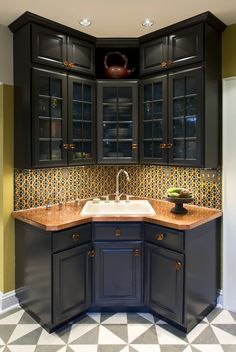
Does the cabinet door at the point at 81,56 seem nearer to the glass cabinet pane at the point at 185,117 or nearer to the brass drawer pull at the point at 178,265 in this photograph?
the glass cabinet pane at the point at 185,117

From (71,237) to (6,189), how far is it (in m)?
0.79

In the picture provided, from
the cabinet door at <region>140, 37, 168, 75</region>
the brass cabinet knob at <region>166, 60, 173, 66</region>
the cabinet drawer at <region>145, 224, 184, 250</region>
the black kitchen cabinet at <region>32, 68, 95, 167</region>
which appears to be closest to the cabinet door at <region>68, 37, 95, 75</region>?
the black kitchen cabinet at <region>32, 68, 95, 167</region>

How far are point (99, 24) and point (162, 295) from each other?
8.00ft

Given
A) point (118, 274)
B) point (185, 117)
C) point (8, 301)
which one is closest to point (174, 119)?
point (185, 117)

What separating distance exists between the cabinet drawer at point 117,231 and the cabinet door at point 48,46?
4.93 feet

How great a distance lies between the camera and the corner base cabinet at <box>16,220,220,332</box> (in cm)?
232

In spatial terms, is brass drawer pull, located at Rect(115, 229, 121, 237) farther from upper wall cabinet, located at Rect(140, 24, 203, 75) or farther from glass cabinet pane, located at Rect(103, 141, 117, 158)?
upper wall cabinet, located at Rect(140, 24, 203, 75)

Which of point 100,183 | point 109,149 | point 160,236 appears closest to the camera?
point 160,236

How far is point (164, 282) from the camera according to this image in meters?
2.44

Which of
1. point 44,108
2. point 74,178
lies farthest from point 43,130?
point 74,178

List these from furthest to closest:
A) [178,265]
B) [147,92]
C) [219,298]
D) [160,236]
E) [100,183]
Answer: [100,183], [147,92], [219,298], [160,236], [178,265]

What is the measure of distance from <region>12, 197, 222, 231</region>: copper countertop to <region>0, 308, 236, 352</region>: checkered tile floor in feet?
2.89

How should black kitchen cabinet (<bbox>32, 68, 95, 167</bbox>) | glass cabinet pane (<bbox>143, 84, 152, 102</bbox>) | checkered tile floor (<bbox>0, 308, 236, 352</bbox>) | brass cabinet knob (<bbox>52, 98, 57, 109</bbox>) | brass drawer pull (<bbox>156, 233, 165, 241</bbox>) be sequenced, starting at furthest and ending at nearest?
glass cabinet pane (<bbox>143, 84, 152, 102</bbox>) → brass cabinet knob (<bbox>52, 98, 57, 109</bbox>) → black kitchen cabinet (<bbox>32, 68, 95, 167</bbox>) → brass drawer pull (<bbox>156, 233, 165, 241</bbox>) → checkered tile floor (<bbox>0, 308, 236, 352</bbox>)

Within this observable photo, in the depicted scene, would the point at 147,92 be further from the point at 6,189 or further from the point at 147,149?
the point at 6,189
